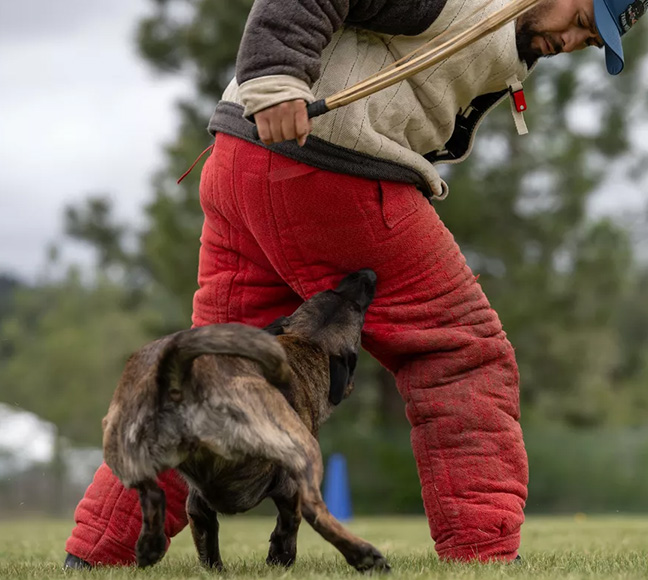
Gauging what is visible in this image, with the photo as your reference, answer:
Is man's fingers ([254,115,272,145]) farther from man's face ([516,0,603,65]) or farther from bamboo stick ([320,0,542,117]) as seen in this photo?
man's face ([516,0,603,65])

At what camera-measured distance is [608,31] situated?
3492 mm

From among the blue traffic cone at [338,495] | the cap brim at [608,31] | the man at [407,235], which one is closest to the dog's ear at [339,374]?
the man at [407,235]

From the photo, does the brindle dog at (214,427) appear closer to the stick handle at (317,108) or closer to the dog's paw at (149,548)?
the dog's paw at (149,548)

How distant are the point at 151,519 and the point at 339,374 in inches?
38.7

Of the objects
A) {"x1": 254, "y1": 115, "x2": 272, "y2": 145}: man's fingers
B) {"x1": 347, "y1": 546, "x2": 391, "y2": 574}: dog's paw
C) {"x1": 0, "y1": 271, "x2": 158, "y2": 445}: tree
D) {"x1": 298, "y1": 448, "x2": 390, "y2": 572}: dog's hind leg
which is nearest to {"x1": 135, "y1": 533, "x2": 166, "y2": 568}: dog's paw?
{"x1": 298, "y1": 448, "x2": 390, "y2": 572}: dog's hind leg

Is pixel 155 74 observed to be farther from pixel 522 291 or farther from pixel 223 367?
pixel 223 367

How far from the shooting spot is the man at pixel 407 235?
3520 mm

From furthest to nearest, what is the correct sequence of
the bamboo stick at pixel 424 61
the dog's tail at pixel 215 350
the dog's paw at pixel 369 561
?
the bamboo stick at pixel 424 61 < the dog's paw at pixel 369 561 < the dog's tail at pixel 215 350

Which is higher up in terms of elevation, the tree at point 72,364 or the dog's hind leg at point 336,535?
the tree at point 72,364

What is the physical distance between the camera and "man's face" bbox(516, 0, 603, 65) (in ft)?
11.8

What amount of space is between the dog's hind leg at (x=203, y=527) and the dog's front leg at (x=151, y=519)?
0.49 m

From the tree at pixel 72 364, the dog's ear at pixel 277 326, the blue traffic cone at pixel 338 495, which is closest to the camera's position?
the dog's ear at pixel 277 326

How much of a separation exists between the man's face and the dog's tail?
4.98 feet

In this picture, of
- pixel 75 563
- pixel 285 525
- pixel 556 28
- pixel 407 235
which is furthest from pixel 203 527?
pixel 556 28
